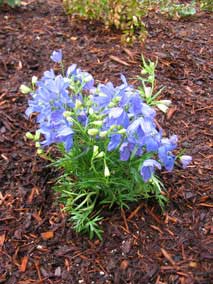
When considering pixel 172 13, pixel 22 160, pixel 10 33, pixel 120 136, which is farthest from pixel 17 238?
pixel 172 13

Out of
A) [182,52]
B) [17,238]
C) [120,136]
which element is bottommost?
[17,238]

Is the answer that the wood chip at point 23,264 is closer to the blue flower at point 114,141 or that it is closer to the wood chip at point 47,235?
the wood chip at point 47,235

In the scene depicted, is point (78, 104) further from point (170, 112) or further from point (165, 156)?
point (170, 112)

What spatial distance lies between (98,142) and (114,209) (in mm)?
469

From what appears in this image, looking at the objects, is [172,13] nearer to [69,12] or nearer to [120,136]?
[69,12]

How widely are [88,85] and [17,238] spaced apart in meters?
0.97

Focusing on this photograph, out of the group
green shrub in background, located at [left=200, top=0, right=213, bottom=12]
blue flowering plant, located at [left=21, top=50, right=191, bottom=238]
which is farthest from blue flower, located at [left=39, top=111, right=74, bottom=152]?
green shrub in background, located at [left=200, top=0, right=213, bottom=12]

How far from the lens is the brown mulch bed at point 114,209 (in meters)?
2.59

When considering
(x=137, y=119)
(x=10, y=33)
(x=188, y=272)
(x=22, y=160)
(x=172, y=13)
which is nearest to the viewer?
(x=137, y=119)

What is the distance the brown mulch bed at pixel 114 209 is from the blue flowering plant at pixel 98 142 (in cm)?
12

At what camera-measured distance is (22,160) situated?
322 cm

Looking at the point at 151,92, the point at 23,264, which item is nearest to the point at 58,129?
the point at 151,92

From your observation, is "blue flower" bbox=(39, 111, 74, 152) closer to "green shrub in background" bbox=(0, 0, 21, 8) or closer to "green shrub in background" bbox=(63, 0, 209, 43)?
"green shrub in background" bbox=(63, 0, 209, 43)

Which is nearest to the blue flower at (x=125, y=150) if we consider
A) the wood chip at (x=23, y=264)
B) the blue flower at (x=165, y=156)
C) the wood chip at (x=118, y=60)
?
the blue flower at (x=165, y=156)
